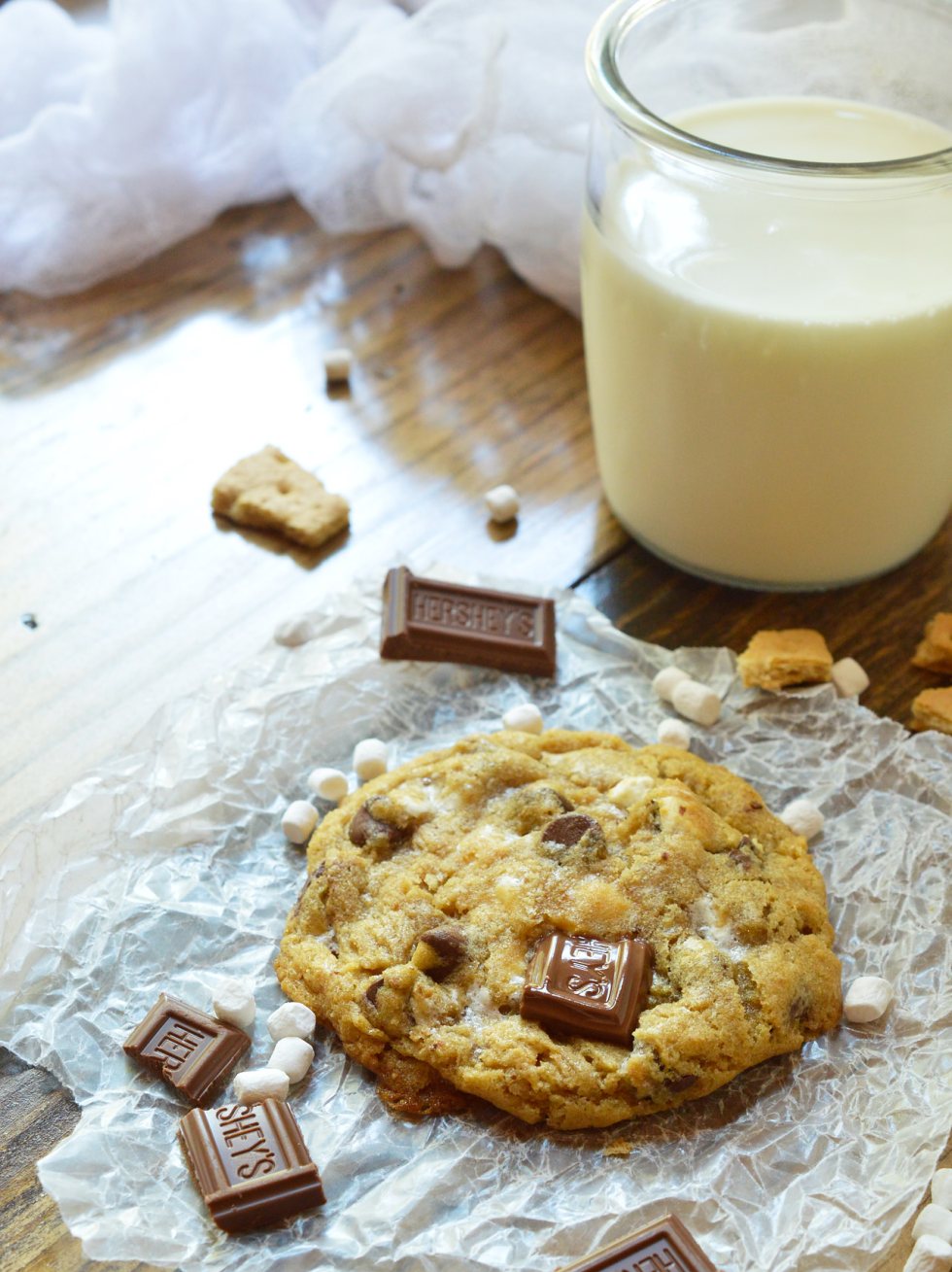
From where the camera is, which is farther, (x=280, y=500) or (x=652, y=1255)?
(x=280, y=500)

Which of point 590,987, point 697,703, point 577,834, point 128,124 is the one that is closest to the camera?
point 590,987

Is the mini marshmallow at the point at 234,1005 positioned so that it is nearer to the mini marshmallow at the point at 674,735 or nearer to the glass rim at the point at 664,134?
the mini marshmallow at the point at 674,735

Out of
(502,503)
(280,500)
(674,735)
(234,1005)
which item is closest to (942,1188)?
(674,735)

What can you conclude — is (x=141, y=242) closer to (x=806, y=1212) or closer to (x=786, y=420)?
(x=786, y=420)

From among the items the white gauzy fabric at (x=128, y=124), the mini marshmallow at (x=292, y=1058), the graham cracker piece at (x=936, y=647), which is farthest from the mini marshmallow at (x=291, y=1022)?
the white gauzy fabric at (x=128, y=124)

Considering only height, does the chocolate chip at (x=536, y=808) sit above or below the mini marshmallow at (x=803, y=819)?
above

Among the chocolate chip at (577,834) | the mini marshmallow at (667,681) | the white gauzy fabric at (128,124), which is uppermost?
the white gauzy fabric at (128,124)

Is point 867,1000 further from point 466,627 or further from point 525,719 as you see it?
point 466,627
